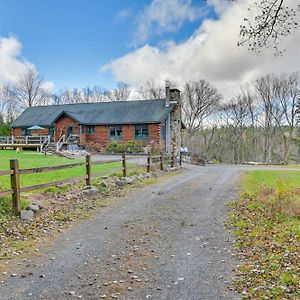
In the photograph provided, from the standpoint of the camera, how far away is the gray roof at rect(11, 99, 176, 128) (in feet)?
123

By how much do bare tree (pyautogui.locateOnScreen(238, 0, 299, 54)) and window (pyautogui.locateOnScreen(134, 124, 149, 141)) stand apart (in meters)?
30.8

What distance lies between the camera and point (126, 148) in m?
35.3

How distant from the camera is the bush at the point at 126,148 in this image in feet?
115

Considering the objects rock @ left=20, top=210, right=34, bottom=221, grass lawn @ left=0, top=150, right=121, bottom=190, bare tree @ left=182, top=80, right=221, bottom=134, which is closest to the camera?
rock @ left=20, top=210, right=34, bottom=221

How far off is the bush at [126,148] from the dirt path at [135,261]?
2606cm

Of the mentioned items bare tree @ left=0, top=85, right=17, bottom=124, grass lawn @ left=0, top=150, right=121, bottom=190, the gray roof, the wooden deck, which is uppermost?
bare tree @ left=0, top=85, right=17, bottom=124

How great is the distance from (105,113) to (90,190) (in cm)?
3000

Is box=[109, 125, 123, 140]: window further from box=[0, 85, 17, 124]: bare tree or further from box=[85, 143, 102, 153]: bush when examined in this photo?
box=[0, 85, 17, 124]: bare tree

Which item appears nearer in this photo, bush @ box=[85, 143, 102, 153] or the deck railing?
the deck railing

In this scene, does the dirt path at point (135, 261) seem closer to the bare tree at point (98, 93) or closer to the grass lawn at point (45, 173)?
the grass lawn at point (45, 173)

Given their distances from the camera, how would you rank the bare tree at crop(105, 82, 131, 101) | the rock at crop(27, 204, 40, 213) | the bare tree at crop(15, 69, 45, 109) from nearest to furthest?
the rock at crop(27, 204, 40, 213) → the bare tree at crop(15, 69, 45, 109) → the bare tree at crop(105, 82, 131, 101)

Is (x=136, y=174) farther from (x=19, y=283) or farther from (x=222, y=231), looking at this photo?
(x=19, y=283)

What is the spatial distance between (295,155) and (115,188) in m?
44.4

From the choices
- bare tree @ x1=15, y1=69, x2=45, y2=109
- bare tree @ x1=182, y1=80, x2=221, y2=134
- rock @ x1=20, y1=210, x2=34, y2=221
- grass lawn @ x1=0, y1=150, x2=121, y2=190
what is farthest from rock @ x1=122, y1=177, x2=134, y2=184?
bare tree @ x1=15, y1=69, x2=45, y2=109
